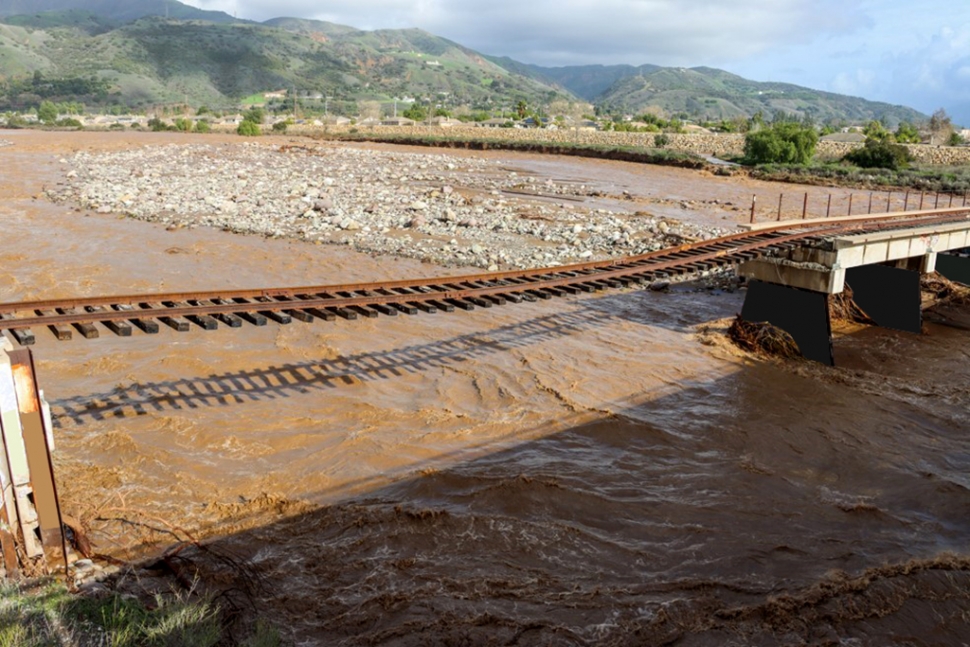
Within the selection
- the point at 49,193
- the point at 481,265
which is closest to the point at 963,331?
the point at 481,265

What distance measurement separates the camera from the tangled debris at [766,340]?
1204cm

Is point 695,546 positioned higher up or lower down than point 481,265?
lower down

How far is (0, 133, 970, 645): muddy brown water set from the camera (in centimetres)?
553

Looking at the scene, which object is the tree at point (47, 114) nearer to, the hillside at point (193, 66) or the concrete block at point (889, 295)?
the hillside at point (193, 66)

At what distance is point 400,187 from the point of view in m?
28.1

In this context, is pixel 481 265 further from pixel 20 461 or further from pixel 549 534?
pixel 20 461

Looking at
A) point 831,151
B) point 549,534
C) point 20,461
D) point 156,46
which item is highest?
point 156,46

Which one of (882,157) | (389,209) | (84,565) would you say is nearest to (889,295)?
(389,209)

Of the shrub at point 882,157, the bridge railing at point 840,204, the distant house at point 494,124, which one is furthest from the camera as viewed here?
the distant house at point 494,124

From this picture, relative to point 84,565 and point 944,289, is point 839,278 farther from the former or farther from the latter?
point 84,565

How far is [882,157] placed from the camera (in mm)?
45062

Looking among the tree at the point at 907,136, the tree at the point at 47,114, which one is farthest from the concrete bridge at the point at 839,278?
the tree at the point at 47,114

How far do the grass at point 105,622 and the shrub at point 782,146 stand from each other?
4596 centimetres

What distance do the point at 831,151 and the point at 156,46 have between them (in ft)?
500
